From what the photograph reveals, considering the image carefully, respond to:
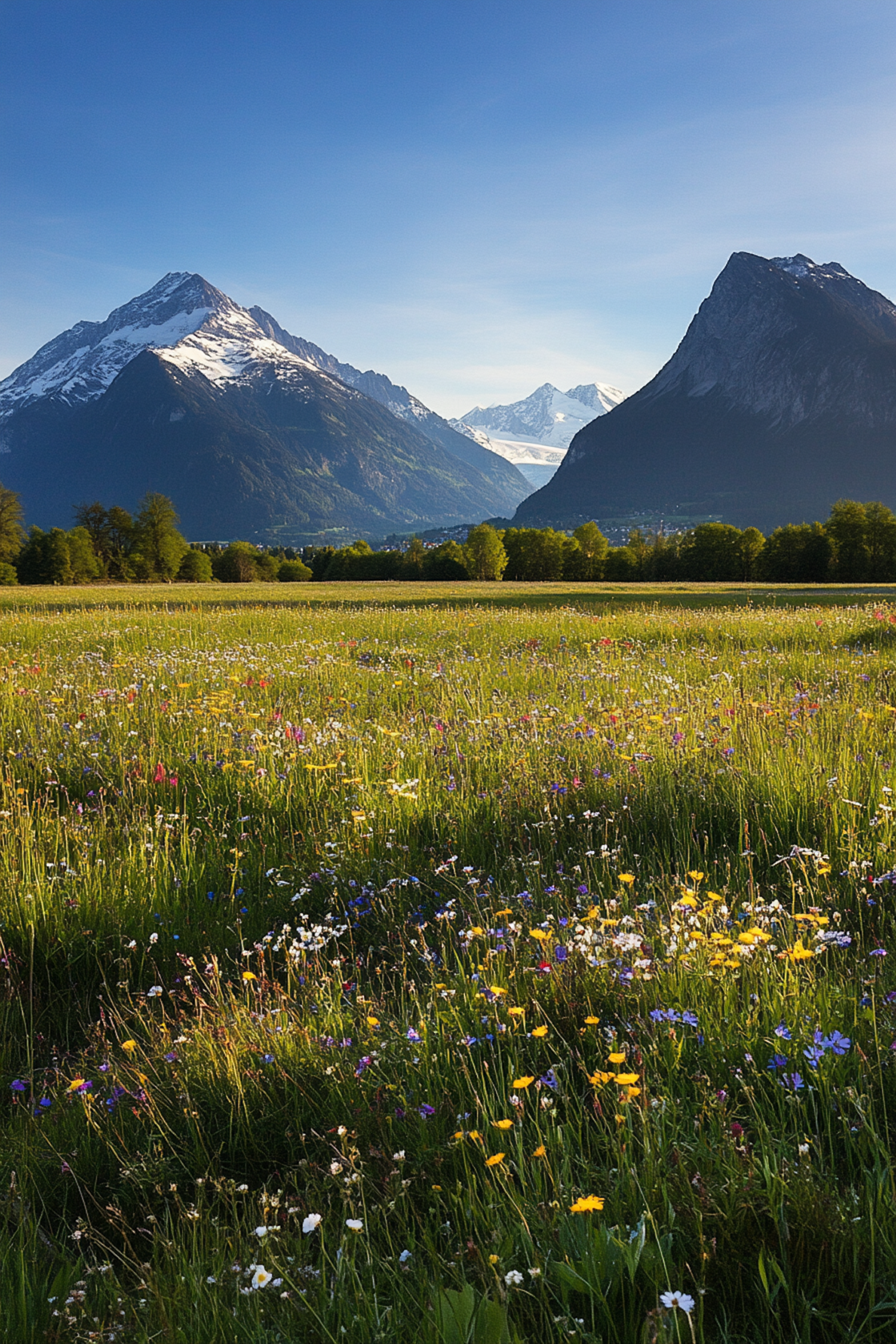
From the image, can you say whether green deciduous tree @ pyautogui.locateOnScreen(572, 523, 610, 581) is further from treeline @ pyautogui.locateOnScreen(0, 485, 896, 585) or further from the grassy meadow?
the grassy meadow

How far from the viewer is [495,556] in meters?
117

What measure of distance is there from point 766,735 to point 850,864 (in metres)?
2.80

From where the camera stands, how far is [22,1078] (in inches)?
112

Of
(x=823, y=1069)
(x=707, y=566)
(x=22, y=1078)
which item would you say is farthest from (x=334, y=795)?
(x=707, y=566)

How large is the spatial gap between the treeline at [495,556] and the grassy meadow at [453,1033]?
86.4m

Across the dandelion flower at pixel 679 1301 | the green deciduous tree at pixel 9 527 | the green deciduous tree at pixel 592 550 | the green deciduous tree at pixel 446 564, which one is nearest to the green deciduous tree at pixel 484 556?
the green deciduous tree at pixel 446 564

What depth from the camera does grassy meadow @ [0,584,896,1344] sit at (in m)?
1.65

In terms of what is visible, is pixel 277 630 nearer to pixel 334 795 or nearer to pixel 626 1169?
pixel 334 795

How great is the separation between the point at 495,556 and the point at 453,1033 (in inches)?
4607

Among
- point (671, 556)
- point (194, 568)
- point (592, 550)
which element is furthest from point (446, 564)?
point (194, 568)

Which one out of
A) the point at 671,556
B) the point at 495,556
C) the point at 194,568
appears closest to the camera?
the point at 671,556

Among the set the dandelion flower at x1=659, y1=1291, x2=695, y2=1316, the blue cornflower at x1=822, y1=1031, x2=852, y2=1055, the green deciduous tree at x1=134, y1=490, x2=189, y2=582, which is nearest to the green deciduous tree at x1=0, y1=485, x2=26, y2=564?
the green deciduous tree at x1=134, y1=490, x2=189, y2=582

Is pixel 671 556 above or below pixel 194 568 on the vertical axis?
below

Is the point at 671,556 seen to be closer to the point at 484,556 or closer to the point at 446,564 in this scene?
the point at 484,556
